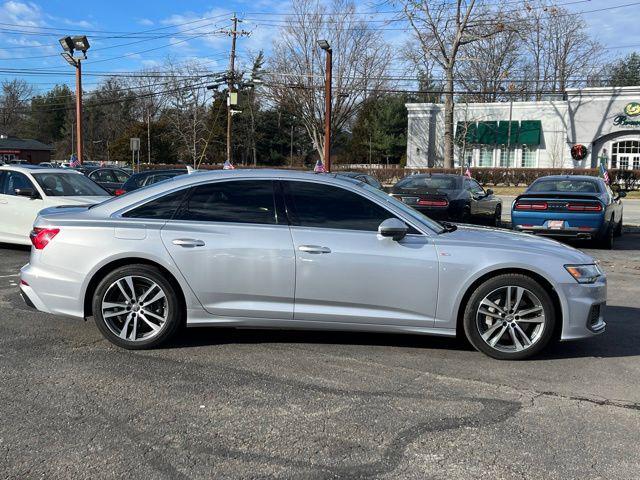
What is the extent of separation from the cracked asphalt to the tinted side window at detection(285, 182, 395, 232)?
1125mm

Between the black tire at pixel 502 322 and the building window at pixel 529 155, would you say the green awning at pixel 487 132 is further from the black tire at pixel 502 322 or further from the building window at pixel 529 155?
the black tire at pixel 502 322

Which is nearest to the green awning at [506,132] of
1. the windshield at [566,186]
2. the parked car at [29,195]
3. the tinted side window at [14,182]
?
the windshield at [566,186]

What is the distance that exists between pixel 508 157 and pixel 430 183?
3948cm

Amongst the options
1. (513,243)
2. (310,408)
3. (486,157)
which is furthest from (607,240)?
(486,157)

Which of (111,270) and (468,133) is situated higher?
(468,133)

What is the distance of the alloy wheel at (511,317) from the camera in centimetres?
486

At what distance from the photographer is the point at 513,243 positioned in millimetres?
4984

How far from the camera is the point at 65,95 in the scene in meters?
98.5

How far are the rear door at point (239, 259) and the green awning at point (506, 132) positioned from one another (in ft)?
157

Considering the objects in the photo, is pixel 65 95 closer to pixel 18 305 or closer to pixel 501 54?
pixel 501 54

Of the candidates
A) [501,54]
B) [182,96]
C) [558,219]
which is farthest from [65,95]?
[558,219]

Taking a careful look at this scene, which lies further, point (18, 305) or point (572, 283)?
point (18, 305)

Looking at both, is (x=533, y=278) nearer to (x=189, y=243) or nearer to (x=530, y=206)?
(x=189, y=243)

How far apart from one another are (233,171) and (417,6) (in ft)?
128
